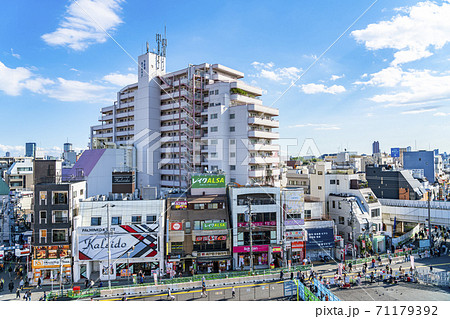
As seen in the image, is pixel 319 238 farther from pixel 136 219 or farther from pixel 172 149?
pixel 172 149

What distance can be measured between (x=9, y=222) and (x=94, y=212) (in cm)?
1145

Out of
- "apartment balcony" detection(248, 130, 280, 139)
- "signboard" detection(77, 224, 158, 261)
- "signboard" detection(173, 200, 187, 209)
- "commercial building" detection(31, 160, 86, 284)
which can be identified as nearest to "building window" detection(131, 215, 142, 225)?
"signboard" detection(77, 224, 158, 261)

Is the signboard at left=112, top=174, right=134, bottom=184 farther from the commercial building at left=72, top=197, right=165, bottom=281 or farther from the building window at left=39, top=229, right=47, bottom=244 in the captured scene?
the building window at left=39, top=229, right=47, bottom=244

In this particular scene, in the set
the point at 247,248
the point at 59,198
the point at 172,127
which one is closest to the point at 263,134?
the point at 172,127

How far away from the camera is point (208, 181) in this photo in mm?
20000

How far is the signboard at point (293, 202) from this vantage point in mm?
19219

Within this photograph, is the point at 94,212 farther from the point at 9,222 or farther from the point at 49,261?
the point at 9,222

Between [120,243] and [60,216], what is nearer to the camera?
[120,243]

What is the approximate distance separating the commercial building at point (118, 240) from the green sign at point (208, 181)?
3331mm

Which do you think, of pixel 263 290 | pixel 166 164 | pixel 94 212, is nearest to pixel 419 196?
pixel 263 290

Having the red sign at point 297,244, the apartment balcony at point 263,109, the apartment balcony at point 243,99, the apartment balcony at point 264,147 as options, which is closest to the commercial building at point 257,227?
the red sign at point 297,244

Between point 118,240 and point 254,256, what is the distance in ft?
27.6

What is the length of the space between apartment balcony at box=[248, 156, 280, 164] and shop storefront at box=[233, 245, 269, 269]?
11.3m

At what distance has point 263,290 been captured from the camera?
12094mm
